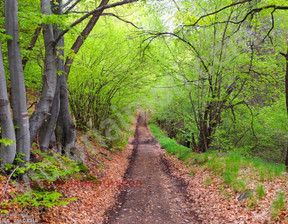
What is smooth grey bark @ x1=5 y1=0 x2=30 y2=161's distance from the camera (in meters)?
4.38

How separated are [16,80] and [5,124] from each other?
3.19 ft

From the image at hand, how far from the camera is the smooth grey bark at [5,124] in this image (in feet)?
13.5

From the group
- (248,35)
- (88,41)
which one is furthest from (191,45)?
(88,41)

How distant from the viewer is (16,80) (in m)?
4.48

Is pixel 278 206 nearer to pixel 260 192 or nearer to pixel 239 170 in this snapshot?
pixel 260 192

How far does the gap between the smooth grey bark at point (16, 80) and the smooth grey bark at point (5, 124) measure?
252 millimetres

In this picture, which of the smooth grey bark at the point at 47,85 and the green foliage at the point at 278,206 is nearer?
the green foliage at the point at 278,206

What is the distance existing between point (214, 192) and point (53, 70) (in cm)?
583

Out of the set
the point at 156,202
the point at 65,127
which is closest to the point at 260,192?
the point at 156,202

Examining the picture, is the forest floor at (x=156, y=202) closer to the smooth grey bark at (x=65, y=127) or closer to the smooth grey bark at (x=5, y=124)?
the smooth grey bark at (x=5, y=124)

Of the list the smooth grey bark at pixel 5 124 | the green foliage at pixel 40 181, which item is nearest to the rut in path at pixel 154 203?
the green foliage at pixel 40 181

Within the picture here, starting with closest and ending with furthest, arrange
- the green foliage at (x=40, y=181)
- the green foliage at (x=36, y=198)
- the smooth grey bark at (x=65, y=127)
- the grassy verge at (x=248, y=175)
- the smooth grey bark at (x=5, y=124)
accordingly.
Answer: the green foliage at (x=36, y=198) < the green foliage at (x=40, y=181) < the smooth grey bark at (x=5, y=124) < the grassy verge at (x=248, y=175) < the smooth grey bark at (x=65, y=127)

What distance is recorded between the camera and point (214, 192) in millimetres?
6535

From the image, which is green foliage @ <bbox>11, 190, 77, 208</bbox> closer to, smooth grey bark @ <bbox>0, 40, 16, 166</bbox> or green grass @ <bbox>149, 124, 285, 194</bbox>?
smooth grey bark @ <bbox>0, 40, 16, 166</bbox>
